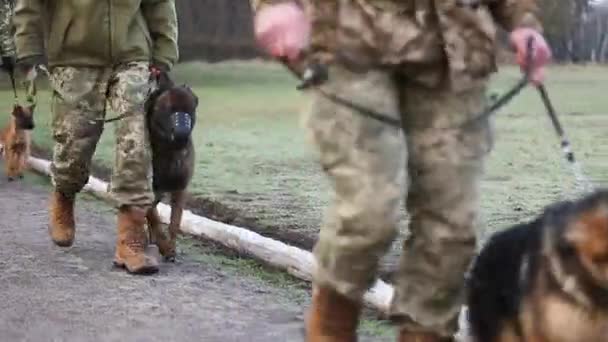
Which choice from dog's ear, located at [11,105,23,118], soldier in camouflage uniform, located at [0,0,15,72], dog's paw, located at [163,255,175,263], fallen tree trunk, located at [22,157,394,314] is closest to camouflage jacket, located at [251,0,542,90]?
fallen tree trunk, located at [22,157,394,314]

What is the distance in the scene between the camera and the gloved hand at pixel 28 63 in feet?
24.3

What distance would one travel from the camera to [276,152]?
601 inches

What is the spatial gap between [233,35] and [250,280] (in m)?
43.7

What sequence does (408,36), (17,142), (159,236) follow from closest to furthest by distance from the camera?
(408,36) → (159,236) → (17,142)

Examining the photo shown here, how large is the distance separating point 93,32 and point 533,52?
3718mm

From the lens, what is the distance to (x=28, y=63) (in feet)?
24.4

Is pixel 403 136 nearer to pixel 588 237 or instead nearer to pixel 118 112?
pixel 588 237

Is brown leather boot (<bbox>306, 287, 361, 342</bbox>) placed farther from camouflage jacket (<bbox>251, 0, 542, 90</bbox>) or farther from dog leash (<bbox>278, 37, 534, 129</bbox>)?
camouflage jacket (<bbox>251, 0, 542, 90</bbox>)

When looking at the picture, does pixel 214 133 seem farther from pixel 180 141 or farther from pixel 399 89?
pixel 399 89

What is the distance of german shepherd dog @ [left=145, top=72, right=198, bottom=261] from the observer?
7.50m

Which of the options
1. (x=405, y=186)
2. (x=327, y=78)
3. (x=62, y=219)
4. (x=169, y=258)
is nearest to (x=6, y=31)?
(x=62, y=219)

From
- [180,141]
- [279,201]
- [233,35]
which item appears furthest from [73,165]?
[233,35]

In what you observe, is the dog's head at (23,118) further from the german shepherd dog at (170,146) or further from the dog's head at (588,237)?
the dog's head at (588,237)

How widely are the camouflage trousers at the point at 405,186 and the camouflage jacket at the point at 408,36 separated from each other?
57mm
